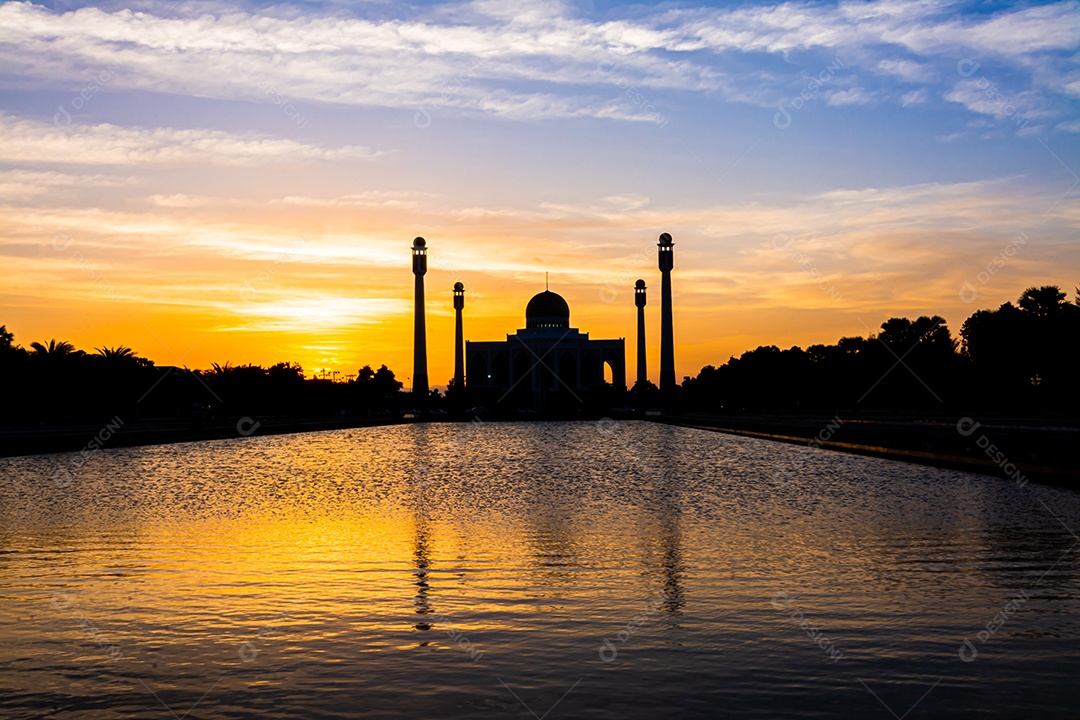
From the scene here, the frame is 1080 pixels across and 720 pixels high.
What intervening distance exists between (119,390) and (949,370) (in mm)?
57187

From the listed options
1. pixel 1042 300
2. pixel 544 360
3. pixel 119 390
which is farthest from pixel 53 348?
pixel 544 360

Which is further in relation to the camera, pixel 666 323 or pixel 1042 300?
pixel 666 323

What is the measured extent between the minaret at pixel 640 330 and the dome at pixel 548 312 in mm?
11250

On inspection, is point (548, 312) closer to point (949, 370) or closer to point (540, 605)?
point (949, 370)

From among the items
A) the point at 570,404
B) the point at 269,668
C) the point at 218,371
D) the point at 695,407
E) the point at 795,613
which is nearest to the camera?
the point at 269,668

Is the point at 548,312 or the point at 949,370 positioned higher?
the point at 548,312

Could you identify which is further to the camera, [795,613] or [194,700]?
[795,613]

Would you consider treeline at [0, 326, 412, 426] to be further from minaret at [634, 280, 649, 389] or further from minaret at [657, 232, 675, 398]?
minaret at [634, 280, 649, 389]

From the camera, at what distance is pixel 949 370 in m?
79.6

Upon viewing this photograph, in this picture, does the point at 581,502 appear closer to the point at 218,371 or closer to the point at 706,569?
the point at 706,569

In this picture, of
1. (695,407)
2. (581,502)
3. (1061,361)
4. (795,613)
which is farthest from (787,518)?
(695,407)

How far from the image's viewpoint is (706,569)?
13.4m

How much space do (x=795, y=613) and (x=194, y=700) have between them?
561 centimetres

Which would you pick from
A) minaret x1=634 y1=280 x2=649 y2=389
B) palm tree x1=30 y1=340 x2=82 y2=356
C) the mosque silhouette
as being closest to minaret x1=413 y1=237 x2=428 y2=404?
the mosque silhouette
